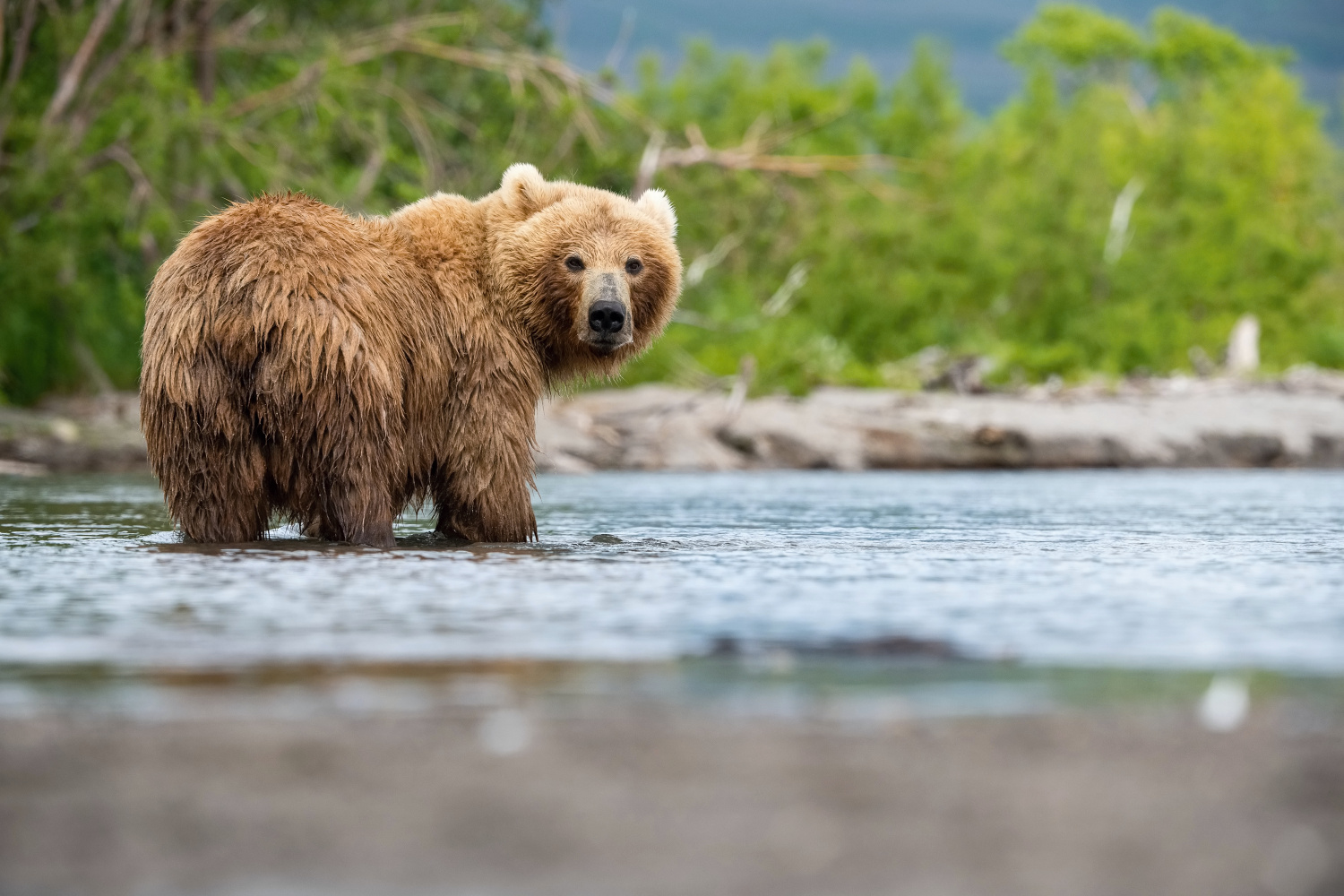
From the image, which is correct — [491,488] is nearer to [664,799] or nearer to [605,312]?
[605,312]

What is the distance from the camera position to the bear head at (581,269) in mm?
5949

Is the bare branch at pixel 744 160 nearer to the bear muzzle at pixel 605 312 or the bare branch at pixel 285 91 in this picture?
the bare branch at pixel 285 91

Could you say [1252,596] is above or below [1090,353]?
below

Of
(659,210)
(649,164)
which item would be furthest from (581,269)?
(649,164)

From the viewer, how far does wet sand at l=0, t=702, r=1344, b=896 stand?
74.8 inches

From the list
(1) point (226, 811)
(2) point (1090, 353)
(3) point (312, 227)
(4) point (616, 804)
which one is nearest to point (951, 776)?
(4) point (616, 804)

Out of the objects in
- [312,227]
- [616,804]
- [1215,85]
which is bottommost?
[616,804]

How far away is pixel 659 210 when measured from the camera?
657 cm

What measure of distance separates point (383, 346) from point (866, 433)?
7.63m

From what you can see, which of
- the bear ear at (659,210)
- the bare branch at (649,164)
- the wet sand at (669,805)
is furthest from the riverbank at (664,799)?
the bare branch at (649,164)

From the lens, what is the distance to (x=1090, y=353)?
64.4 feet

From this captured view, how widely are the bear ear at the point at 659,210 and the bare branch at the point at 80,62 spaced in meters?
7.78

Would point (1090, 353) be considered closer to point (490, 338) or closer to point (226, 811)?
point (490, 338)

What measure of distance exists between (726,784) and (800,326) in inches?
559
